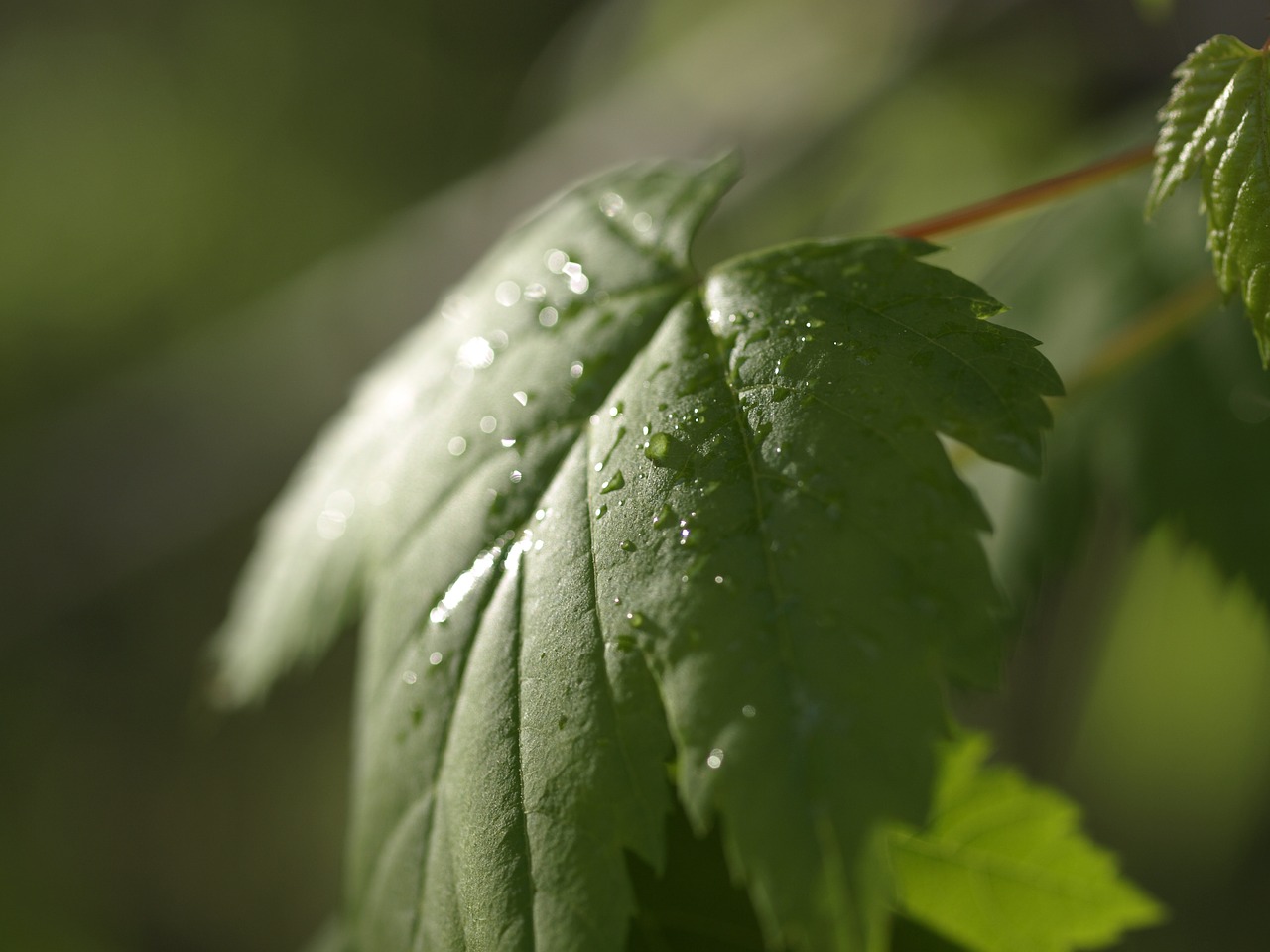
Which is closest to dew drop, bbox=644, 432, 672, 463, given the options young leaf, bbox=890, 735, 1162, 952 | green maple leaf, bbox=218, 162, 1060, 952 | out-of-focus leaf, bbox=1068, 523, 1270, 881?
green maple leaf, bbox=218, 162, 1060, 952

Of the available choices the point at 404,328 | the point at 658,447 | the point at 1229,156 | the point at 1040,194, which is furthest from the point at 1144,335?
the point at 404,328

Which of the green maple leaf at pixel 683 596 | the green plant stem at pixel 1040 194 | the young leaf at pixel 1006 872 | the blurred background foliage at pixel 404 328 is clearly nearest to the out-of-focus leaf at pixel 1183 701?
the blurred background foliage at pixel 404 328

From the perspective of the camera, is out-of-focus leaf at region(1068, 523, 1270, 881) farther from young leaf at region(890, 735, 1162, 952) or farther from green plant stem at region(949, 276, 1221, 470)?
young leaf at region(890, 735, 1162, 952)

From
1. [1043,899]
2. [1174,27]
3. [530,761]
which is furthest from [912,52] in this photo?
[530,761]

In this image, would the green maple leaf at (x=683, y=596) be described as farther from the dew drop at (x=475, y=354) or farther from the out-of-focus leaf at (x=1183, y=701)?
the out-of-focus leaf at (x=1183, y=701)

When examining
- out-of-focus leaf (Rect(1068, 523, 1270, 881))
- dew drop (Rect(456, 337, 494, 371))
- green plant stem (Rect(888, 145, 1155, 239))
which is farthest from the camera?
out-of-focus leaf (Rect(1068, 523, 1270, 881))

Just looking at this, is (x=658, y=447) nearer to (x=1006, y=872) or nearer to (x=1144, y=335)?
(x=1006, y=872)

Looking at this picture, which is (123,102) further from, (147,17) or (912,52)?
(912,52)
